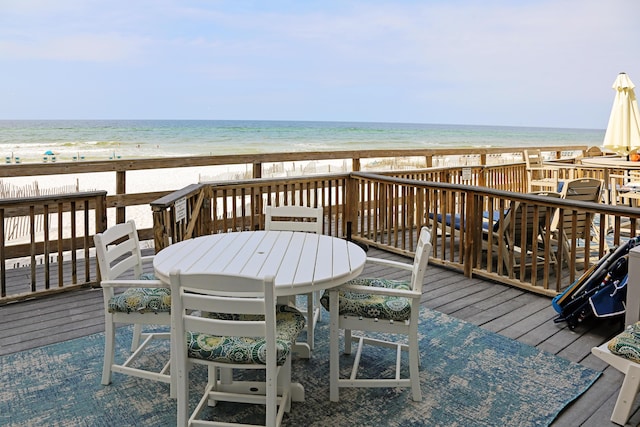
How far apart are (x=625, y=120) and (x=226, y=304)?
7.31 meters

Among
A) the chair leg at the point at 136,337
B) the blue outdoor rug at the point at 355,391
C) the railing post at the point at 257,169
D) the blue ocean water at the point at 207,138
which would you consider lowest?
the blue outdoor rug at the point at 355,391

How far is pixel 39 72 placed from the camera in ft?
99.5

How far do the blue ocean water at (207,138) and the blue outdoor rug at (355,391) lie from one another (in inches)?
909

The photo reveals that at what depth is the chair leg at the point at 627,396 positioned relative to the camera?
87.1 inches

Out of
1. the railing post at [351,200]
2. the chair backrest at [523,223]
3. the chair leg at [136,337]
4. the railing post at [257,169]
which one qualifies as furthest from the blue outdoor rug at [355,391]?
the railing post at [257,169]

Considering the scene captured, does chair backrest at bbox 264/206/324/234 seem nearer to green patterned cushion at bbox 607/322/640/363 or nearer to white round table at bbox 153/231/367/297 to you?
white round table at bbox 153/231/367/297

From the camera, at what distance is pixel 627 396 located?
2.24 metres

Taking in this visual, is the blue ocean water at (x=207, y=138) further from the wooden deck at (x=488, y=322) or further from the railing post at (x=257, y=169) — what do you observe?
the wooden deck at (x=488, y=322)

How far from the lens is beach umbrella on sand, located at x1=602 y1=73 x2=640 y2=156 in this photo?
23.2 ft

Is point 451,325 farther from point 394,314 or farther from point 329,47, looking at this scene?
point 329,47

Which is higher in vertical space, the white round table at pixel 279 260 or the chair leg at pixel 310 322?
the white round table at pixel 279 260

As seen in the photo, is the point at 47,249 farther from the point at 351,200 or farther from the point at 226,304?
the point at 351,200

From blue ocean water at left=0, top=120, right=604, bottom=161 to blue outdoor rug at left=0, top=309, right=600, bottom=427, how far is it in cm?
2309

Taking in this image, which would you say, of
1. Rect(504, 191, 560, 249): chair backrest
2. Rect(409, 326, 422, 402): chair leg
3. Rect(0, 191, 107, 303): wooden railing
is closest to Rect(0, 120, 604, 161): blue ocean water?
Rect(0, 191, 107, 303): wooden railing
